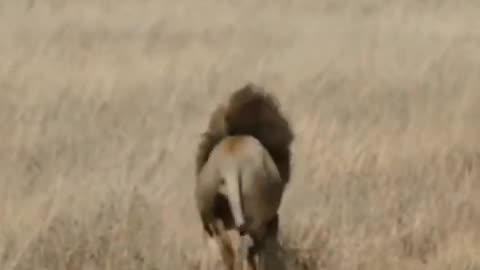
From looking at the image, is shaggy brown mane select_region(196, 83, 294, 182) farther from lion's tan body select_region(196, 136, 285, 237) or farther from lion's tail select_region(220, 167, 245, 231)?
lion's tail select_region(220, 167, 245, 231)

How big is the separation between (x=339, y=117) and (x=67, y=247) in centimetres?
207

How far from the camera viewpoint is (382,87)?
8195mm

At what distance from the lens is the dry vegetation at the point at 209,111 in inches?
247

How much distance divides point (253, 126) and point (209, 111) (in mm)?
2036

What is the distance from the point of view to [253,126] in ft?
19.2

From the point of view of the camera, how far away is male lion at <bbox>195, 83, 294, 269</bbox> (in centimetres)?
525

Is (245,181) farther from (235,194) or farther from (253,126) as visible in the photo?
(253,126)

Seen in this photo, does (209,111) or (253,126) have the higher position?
(253,126)

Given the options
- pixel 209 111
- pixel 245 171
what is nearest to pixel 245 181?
pixel 245 171

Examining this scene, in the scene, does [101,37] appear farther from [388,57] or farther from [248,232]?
[248,232]

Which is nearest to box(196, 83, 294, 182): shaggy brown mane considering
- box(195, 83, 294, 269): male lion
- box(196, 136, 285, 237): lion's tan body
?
box(195, 83, 294, 269): male lion

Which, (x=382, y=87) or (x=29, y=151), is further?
(x=382, y=87)

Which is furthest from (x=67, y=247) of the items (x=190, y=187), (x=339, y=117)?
(x=339, y=117)

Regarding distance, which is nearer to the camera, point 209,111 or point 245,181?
point 245,181
